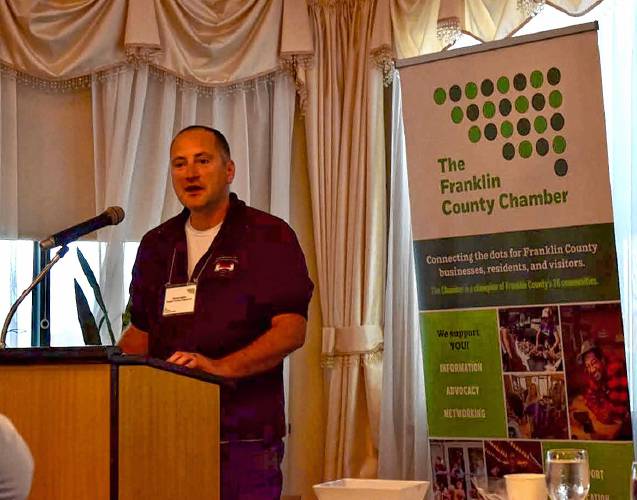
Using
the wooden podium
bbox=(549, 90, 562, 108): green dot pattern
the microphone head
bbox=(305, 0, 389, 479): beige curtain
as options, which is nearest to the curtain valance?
bbox=(305, 0, 389, 479): beige curtain

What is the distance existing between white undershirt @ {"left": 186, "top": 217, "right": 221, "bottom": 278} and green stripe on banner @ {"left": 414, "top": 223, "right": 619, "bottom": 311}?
1.10m

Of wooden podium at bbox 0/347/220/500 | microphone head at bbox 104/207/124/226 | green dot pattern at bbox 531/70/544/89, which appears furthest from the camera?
green dot pattern at bbox 531/70/544/89

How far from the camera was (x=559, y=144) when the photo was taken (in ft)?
12.4

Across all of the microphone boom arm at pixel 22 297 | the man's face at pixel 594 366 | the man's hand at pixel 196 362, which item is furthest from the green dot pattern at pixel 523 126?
the microphone boom arm at pixel 22 297

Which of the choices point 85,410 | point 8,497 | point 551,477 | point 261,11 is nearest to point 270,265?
point 85,410

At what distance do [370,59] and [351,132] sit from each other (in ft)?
1.14

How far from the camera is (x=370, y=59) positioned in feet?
15.4

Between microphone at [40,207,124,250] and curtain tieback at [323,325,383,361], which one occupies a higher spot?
microphone at [40,207,124,250]

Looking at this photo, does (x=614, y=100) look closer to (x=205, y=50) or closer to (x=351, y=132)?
(x=351, y=132)

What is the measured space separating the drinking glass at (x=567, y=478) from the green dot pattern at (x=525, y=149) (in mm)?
2254

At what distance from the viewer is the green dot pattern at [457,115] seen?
4.00 m

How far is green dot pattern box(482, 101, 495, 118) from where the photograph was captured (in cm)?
396

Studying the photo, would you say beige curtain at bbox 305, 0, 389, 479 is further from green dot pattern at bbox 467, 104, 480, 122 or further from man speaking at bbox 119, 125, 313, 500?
man speaking at bbox 119, 125, 313, 500

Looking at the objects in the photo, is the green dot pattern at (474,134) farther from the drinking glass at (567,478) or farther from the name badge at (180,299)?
the drinking glass at (567,478)
